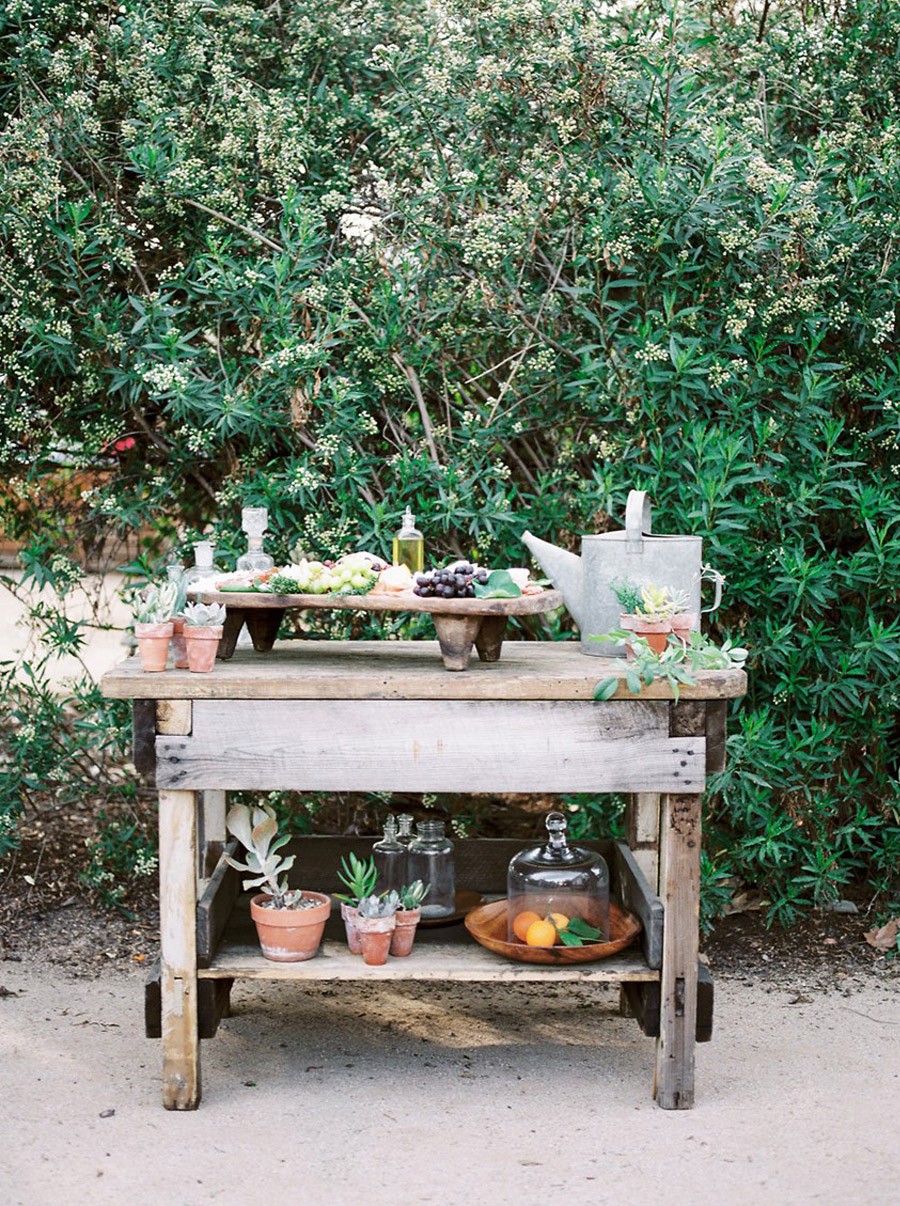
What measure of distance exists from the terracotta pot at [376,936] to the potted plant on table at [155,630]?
722 mm

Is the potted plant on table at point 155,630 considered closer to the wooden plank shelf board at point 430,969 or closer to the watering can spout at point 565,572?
the wooden plank shelf board at point 430,969

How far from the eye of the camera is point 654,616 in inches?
117

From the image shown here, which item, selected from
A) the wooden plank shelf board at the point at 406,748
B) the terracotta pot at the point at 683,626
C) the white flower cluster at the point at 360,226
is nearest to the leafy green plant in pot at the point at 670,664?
the terracotta pot at the point at 683,626

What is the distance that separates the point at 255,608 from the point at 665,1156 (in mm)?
1485

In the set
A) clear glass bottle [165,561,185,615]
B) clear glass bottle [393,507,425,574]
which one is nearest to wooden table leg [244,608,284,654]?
clear glass bottle [165,561,185,615]

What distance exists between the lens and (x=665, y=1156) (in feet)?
9.14

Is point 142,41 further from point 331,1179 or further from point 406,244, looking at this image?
point 331,1179

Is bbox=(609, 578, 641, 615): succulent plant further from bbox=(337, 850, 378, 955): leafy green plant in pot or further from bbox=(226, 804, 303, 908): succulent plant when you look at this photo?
bbox=(226, 804, 303, 908): succulent plant

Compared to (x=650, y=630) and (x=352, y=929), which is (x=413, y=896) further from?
(x=650, y=630)

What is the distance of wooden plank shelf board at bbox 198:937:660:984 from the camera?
2971 millimetres

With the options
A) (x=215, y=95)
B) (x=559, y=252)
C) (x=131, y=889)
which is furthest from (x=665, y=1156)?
(x=215, y=95)

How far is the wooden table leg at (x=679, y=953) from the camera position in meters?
2.99

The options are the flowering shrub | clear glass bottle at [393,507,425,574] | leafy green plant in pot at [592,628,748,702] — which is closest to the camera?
leafy green plant in pot at [592,628,748,702]

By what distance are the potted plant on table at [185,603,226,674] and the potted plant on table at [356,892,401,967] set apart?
25.2 inches
